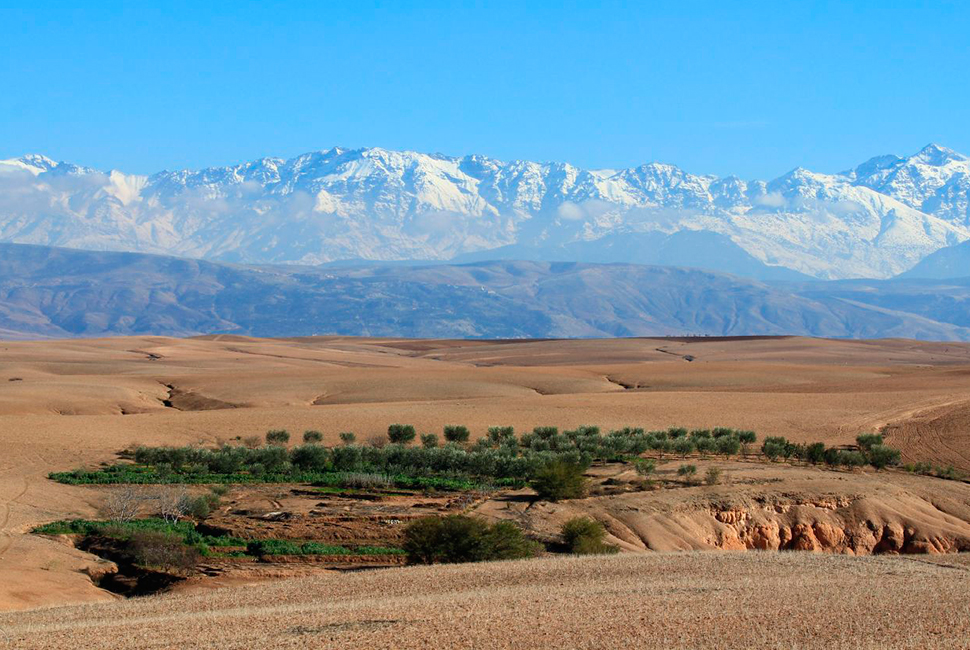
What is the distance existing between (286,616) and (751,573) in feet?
27.2

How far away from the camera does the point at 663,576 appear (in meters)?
20.9

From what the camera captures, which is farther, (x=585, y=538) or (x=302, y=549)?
(x=302, y=549)

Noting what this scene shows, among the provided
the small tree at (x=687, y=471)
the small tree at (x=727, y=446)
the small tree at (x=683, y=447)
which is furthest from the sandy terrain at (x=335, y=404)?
the small tree at (x=687, y=471)

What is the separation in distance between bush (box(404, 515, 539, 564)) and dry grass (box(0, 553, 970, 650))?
7.01 ft

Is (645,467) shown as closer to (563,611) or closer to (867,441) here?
(867,441)

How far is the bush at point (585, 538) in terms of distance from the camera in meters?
25.7

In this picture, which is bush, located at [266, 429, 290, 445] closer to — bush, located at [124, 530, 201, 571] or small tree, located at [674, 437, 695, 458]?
small tree, located at [674, 437, 695, 458]

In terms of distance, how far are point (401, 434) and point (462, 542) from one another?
2054cm

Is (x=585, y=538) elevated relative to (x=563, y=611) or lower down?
lower down

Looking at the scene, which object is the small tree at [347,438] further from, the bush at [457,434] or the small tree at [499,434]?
the small tree at [499,434]

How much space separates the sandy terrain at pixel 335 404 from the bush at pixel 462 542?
12.5 ft

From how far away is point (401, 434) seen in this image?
45.3 meters

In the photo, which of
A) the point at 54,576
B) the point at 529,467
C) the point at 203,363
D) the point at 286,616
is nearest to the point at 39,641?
the point at 286,616

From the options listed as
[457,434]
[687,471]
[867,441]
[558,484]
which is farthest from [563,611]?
[457,434]
